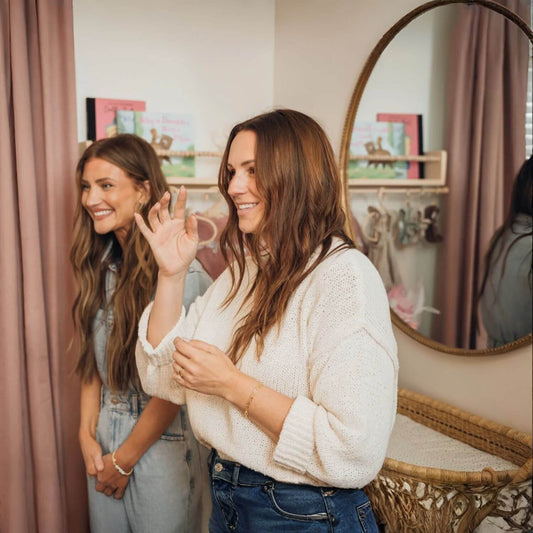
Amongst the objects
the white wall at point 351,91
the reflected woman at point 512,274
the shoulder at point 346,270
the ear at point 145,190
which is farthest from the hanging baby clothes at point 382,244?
the shoulder at point 346,270

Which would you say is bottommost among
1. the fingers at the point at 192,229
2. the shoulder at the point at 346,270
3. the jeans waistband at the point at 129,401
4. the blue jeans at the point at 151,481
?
the blue jeans at the point at 151,481

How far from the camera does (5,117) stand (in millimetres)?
1625

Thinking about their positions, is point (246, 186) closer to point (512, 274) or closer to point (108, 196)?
point (108, 196)

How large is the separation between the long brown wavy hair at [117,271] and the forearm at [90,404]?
31 mm

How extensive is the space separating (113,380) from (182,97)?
46.0 inches

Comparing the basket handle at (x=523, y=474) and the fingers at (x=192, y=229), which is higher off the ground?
the fingers at (x=192, y=229)

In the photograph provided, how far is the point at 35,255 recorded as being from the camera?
167cm

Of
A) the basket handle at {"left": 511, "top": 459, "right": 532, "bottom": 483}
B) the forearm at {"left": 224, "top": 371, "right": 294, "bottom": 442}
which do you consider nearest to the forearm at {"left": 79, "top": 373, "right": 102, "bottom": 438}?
the forearm at {"left": 224, "top": 371, "right": 294, "bottom": 442}

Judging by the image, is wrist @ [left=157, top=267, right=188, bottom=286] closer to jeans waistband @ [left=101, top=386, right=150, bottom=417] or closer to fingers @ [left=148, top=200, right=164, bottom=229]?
fingers @ [left=148, top=200, right=164, bottom=229]

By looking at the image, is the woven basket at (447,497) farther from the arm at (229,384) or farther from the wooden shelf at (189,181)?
the wooden shelf at (189,181)

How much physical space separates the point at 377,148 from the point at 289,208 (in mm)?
1011

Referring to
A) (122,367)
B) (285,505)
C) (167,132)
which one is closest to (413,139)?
(167,132)

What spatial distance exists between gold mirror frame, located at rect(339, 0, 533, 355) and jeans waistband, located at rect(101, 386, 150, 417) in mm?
863

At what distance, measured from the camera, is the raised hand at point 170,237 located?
126 cm
